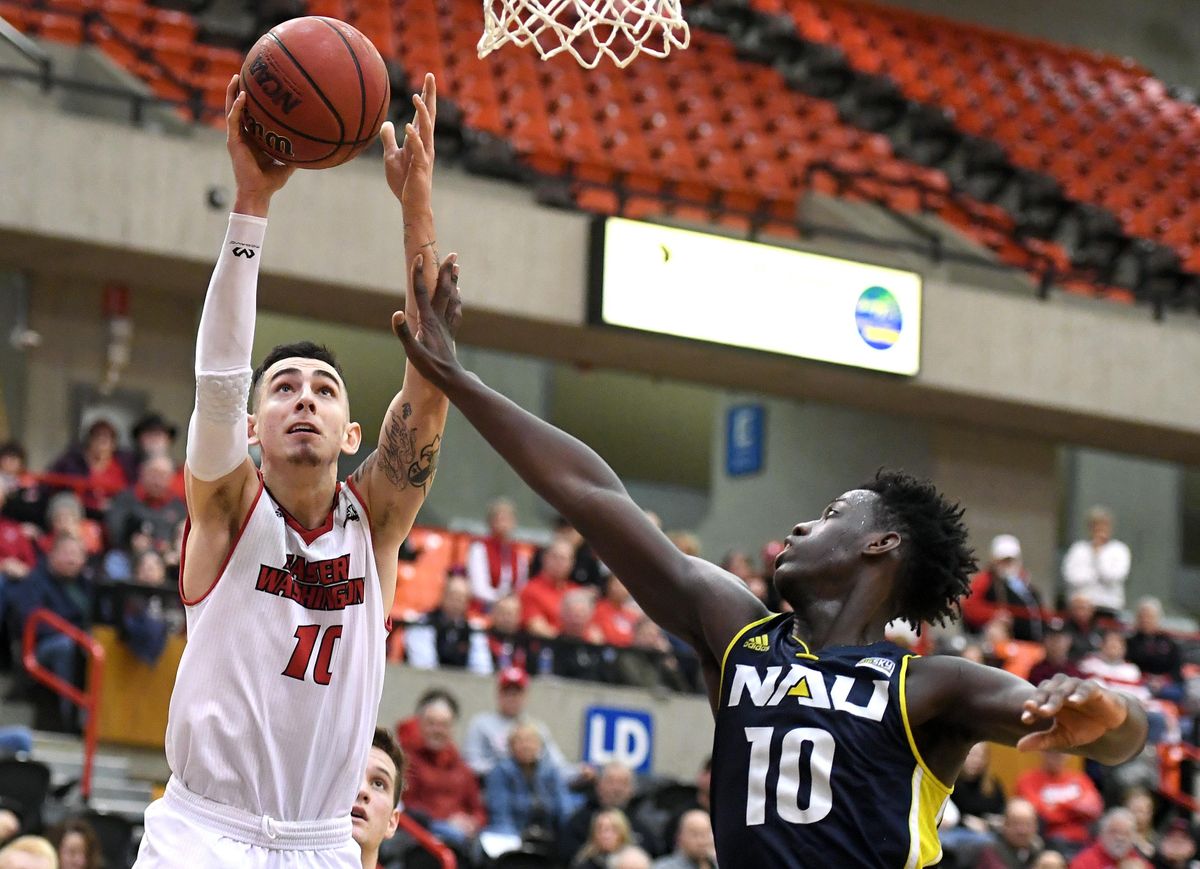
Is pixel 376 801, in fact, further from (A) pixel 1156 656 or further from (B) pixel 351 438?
(A) pixel 1156 656

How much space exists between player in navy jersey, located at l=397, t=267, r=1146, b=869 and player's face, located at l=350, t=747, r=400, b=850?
4.20 ft

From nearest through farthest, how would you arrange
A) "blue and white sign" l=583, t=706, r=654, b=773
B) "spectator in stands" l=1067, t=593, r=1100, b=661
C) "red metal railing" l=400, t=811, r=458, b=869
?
"red metal railing" l=400, t=811, r=458, b=869 → "blue and white sign" l=583, t=706, r=654, b=773 → "spectator in stands" l=1067, t=593, r=1100, b=661

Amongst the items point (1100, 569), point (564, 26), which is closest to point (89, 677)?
point (564, 26)

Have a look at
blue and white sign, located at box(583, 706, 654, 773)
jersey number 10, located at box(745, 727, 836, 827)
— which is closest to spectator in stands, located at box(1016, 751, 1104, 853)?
blue and white sign, located at box(583, 706, 654, 773)

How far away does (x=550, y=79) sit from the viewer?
17.3 m

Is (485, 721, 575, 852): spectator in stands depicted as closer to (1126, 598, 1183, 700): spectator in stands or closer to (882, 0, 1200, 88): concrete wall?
(1126, 598, 1183, 700): spectator in stands

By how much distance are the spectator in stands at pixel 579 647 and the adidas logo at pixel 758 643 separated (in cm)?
811

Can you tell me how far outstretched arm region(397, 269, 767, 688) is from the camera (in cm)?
400

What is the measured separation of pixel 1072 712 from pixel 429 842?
20.9ft

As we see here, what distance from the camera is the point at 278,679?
428 cm

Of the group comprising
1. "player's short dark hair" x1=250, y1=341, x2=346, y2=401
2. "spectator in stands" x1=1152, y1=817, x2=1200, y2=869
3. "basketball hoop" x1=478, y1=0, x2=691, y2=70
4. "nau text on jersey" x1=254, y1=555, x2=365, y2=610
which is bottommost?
"spectator in stands" x1=1152, y1=817, x2=1200, y2=869

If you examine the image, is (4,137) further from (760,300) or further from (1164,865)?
(1164,865)

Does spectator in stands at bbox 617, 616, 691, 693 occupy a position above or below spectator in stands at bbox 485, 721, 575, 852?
above

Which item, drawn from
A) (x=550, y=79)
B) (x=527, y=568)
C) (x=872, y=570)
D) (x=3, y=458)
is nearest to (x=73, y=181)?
(x=3, y=458)
